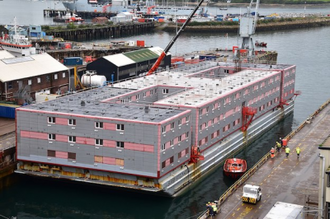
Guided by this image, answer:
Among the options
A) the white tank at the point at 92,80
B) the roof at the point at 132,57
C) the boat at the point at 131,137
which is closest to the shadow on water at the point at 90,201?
the boat at the point at 131,137

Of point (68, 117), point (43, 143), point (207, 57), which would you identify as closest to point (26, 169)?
point (43, 143)

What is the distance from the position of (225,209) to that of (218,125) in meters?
16.8

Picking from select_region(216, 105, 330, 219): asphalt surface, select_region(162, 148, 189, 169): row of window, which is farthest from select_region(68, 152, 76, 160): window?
select_region(216, 105, 330, 219): asphalt surface

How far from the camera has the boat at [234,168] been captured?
5544cm

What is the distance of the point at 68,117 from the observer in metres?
50.4

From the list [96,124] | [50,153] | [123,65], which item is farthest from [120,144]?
[123,65]

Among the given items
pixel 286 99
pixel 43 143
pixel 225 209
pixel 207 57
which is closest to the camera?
pixel 225 209

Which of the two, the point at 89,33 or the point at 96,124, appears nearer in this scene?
the point at 96,124

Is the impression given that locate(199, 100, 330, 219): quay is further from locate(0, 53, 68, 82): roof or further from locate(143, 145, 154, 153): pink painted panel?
locate(0, 53, 68, 82): roof

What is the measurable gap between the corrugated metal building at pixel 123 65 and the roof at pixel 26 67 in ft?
17.7

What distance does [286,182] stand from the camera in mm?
49906

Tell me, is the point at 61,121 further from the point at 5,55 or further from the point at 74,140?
the point at 5,55

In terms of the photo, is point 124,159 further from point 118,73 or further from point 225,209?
point 118,73

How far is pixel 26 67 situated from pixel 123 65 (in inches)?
562
